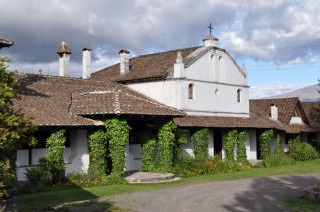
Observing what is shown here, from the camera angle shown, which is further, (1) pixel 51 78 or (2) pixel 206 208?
(1) pixel 51 78

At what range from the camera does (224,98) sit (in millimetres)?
33438

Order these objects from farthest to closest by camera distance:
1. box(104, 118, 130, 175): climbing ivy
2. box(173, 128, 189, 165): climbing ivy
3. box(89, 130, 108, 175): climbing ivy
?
box(173, 128, 189, 165): climbing ivy, box(89, 130, 108, 175): climbing ivy, box(104, 118, 130, 175): climbing ivy

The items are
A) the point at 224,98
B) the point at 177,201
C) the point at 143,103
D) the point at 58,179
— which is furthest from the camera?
the point at 224,98

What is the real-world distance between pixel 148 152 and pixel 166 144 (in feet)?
3.79

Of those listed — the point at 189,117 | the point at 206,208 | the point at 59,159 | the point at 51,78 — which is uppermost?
the point at 51,78

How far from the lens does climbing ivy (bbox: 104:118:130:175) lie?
2189 centimetres

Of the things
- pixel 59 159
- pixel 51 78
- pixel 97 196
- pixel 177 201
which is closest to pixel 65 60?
pixel 51 78

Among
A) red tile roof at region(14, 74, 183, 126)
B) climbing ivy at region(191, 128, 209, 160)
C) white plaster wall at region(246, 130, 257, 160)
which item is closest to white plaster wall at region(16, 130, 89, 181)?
red tile roof at region(14, 74, 183, 126)

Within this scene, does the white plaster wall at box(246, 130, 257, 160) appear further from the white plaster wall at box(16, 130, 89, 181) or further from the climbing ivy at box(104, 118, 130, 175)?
the white plaster wall at box(16, 130, 89, 181)

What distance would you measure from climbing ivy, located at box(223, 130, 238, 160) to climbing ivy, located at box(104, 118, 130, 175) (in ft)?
37.2

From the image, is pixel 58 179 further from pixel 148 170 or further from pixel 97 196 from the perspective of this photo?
pixel 148 170

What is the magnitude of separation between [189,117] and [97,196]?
43.7 feet

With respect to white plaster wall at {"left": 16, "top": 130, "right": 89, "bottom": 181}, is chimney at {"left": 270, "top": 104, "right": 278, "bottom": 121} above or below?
above

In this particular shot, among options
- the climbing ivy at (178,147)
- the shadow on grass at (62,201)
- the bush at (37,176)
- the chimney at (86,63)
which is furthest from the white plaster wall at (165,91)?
the shadow on grass at (62,201)
